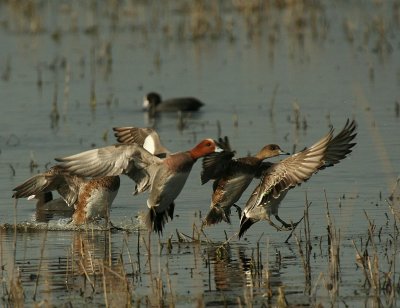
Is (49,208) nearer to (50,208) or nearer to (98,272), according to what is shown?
(50,208)

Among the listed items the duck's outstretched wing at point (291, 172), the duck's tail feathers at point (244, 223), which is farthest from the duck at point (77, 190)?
the duck's outstretched wing at point (291, 172)

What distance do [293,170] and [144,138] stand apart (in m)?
2.17

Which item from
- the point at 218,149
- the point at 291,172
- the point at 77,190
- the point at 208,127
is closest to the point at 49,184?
the point at 77,190

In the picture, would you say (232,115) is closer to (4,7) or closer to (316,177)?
(316,177)

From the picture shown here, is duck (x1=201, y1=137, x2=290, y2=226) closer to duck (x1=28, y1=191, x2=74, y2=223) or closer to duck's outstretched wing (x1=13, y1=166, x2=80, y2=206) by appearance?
duck's outstretched wing (x1=13, y1=166, x2=80, y2=206)

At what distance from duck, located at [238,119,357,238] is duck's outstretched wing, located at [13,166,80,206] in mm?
2396

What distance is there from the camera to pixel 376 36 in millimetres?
24938

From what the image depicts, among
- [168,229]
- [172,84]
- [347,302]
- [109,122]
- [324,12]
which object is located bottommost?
[347,302]

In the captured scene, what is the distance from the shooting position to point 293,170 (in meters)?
10.1

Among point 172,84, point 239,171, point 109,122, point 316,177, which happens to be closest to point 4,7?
point 172,84

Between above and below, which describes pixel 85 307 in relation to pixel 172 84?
below

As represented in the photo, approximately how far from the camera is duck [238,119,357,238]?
32.7 ft

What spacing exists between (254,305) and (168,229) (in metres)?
3.30

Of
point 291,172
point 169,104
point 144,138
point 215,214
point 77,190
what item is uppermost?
point 169,104
